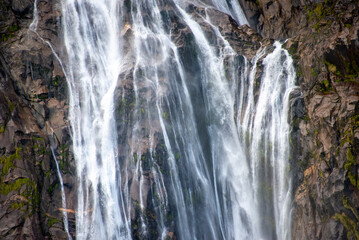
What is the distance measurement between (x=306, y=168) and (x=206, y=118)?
4.17 metres

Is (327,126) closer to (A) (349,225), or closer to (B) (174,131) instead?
(A) (349,225)

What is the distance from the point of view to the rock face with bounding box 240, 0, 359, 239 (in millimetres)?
9594

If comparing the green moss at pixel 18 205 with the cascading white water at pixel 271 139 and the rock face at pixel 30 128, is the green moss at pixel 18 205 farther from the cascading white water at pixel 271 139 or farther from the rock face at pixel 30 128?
the cascading white water at pixel 271 139

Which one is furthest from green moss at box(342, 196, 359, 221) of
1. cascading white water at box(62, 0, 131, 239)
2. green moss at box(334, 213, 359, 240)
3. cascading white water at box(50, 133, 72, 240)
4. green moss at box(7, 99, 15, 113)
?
green moss at box(7, 99, 15, 113)


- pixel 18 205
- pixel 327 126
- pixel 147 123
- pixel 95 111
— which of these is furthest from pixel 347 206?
pixel 18 205

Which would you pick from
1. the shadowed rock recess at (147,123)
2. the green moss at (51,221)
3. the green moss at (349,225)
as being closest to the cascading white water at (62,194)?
the shadowed rock recess at (147,123)

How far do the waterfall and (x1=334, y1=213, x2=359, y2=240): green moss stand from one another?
2.01 m

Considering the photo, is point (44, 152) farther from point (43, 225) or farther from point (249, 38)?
point (249, 38)

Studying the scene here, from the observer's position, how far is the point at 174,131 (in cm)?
1250

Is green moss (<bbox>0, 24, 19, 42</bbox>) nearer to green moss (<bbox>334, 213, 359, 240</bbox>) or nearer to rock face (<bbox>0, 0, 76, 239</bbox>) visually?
rock face (<bbox>0, 0, 76, 239</bbox>)

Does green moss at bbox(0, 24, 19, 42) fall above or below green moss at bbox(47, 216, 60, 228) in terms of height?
above

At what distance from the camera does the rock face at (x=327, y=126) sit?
378 inches

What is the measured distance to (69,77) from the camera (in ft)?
43.9

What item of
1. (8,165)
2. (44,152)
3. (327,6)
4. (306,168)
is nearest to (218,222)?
(306,168)
